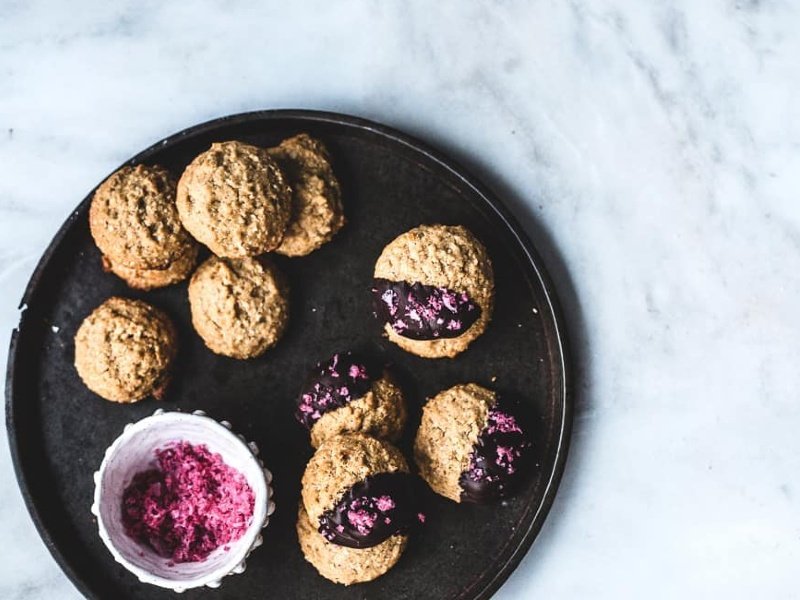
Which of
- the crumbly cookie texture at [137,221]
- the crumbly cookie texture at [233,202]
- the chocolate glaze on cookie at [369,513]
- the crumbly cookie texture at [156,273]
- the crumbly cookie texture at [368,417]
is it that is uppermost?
the crumbly cookie texture at [233,202]

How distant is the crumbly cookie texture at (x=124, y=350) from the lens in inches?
89.7

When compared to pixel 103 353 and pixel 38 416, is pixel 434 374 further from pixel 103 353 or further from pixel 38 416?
pixel 38 416

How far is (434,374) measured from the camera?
2445 millimetres

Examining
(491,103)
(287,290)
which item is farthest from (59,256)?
(491,103)

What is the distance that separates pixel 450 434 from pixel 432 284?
1.31 ft

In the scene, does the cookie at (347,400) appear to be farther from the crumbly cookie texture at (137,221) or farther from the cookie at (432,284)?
the crumbly cookie texture at (137,221)

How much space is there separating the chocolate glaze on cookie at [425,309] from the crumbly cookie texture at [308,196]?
0.24 meters

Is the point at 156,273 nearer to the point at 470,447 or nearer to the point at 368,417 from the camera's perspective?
the point at 368,417

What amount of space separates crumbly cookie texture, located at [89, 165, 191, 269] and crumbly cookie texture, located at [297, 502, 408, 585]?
77 cm

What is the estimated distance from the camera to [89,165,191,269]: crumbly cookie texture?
222 cm

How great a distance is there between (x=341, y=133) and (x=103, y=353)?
2.80 feet

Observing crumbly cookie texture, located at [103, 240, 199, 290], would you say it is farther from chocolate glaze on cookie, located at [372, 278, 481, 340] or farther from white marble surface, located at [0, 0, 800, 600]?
chocolate glaze on cookie, located at [372, 278, 481, 340]

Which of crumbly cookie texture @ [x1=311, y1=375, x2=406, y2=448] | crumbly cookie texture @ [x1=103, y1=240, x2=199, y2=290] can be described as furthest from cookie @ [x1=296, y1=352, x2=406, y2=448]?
crumbly cookie texture @ [x1=103, y1=240, x2=199, y2=290]

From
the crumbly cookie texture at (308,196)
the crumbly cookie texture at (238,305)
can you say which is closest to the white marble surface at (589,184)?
the crumbly cookie texture at (308,196)
